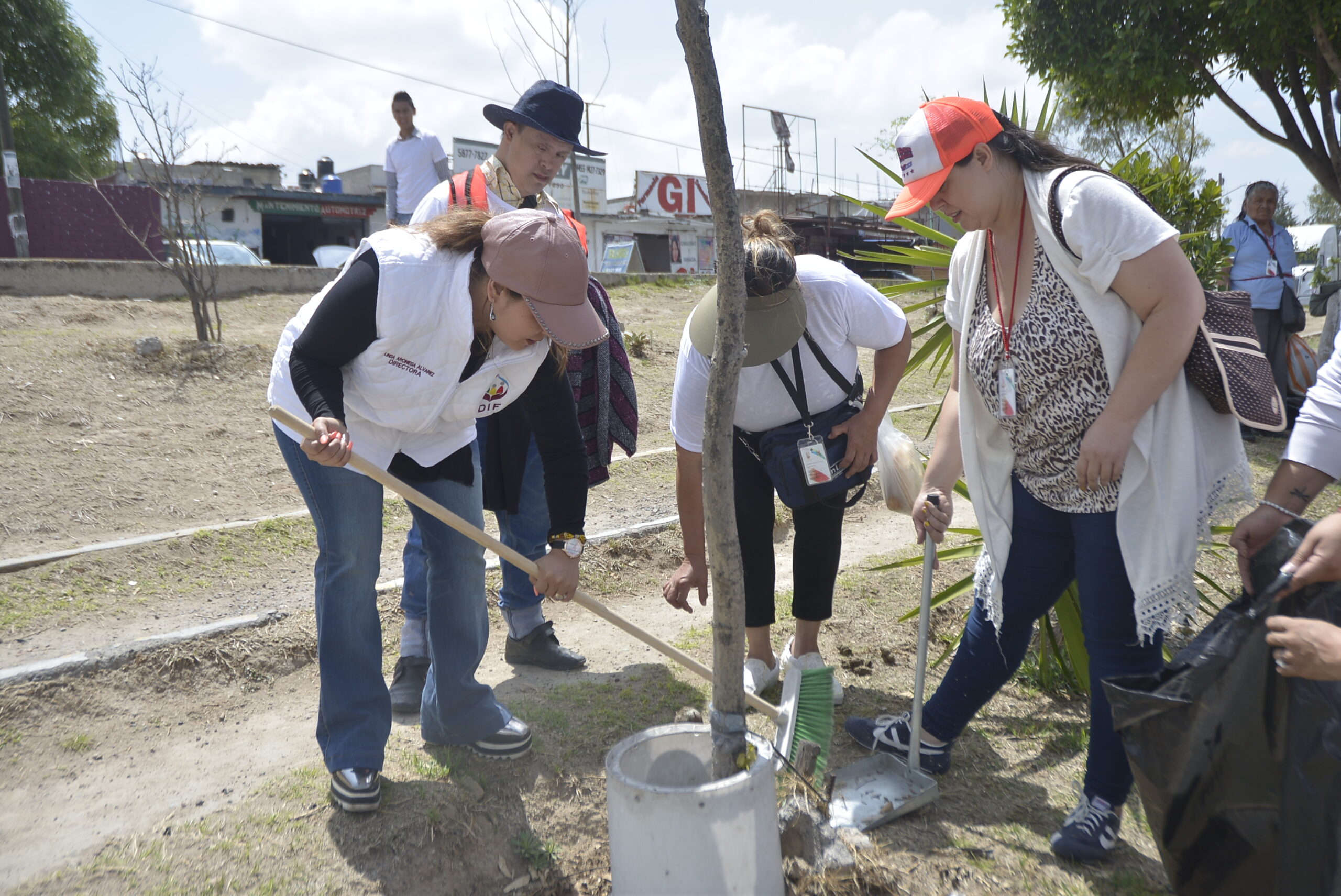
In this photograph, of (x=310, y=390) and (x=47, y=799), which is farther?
(x=47, y=799)

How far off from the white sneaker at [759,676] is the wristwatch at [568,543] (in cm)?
100

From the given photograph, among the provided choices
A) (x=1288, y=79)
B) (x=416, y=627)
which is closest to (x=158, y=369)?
(x=416, y=627)

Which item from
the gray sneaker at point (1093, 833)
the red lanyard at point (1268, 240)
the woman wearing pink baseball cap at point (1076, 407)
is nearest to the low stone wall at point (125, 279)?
A: the red lanyard at point (1268, 240)

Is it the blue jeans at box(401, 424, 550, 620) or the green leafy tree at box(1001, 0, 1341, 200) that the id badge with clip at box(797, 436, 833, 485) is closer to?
the blue jeans at box(401, 424, 550, 620)

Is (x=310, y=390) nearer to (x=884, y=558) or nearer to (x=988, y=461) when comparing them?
(x=988, y=461)

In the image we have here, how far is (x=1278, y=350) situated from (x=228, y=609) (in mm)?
8063

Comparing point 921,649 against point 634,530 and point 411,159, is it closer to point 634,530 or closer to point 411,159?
point 634,530

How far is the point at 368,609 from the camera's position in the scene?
2.36m

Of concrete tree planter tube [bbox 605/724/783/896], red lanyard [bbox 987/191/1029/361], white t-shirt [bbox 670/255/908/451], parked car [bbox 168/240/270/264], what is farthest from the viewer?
parked car [bbox 168/240/270/264]

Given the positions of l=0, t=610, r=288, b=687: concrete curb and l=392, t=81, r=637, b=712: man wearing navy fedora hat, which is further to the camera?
l=392, t=81, r=637, b=712: man wearing navy fedora hat

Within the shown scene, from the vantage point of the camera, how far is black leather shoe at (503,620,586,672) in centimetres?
345

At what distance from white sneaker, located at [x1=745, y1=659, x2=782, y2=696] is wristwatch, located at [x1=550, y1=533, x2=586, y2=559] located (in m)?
1.00

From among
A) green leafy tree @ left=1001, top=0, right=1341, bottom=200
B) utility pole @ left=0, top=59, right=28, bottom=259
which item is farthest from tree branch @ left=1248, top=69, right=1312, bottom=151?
utility pole @ left=0, top=59, right=28, bottom=259

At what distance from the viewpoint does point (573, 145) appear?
3.35 m
